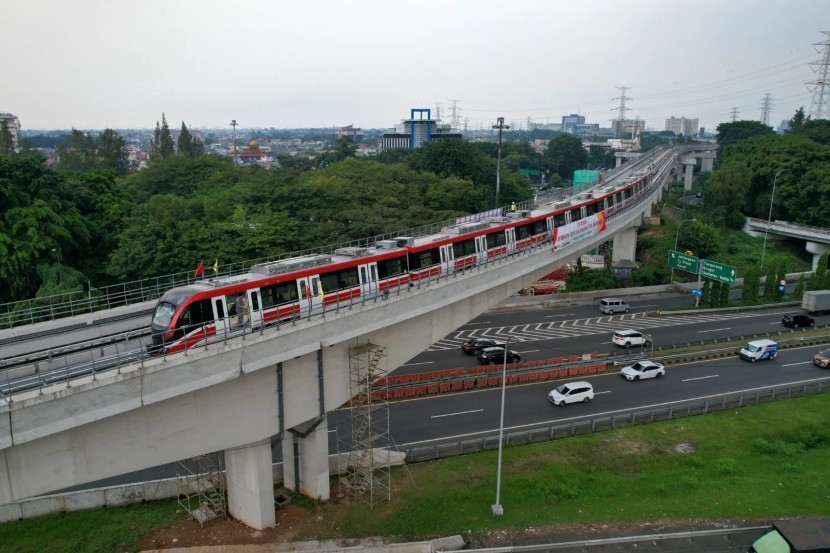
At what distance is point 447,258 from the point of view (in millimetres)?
29625

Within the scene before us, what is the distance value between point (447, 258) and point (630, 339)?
19135 mm

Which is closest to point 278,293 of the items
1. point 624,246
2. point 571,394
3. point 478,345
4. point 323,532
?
point 323,532

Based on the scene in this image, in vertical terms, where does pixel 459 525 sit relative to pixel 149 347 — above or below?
below

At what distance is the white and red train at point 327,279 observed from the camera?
1936 centimetres

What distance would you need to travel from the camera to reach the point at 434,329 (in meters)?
28.4

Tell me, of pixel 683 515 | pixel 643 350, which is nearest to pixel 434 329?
pixel 683 515

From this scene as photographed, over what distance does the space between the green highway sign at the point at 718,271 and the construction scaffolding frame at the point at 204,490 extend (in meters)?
42.5

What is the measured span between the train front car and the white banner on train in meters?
23.7

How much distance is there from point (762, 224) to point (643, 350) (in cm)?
4134

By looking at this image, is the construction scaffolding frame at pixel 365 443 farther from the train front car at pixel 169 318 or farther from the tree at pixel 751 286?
the tree at pixel 751 286

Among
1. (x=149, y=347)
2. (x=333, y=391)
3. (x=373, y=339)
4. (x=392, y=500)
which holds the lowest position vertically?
(x=392, y=500)

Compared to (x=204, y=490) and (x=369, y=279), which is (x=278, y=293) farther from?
(x=204, y=490)

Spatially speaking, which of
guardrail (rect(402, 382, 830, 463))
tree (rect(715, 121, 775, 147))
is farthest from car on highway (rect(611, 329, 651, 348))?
tree (rect(715, 121, 775, 147))

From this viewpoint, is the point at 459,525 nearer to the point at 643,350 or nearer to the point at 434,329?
the point at 434,329
